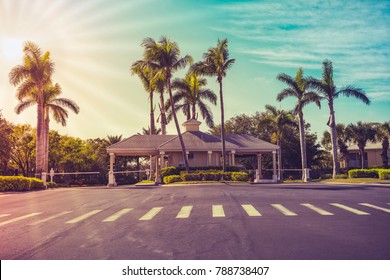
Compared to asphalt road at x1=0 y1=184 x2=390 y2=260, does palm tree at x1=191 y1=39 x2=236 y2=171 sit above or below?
above

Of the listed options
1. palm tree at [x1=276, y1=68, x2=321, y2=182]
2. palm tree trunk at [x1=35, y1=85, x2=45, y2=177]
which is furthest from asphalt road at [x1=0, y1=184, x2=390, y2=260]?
palm tree at [x1=276, y1=68, x2=321, y2=182]

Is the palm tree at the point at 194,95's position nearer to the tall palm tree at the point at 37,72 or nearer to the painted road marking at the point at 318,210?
the tall palm tree at the point at 37,72

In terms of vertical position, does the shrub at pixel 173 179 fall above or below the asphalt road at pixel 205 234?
above

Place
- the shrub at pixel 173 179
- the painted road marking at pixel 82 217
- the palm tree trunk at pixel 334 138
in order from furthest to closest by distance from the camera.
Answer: the palm tree trunk at pixel 334 138, the shrub at pixel 173 179, the painted road marking at pixel 82 217

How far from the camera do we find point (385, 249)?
612 cm

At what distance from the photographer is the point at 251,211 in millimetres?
11469

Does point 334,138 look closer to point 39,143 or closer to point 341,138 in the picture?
point 341,138

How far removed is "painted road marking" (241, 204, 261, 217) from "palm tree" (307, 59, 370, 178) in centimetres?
2857

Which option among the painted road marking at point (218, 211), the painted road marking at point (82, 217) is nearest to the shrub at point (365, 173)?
the painted road marking at point (218, 211)

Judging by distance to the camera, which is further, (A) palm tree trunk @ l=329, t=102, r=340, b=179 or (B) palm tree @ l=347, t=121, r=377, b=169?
(B) palm tree @ l=347, t=121, r=377, b=169

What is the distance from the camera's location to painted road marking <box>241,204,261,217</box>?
10.7m

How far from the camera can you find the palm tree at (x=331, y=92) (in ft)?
127

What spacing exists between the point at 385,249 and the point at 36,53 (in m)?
35.9

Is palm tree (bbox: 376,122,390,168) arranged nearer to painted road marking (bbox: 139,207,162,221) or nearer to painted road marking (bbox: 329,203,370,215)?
painted road marking (bbox: 329,203,370,215)
